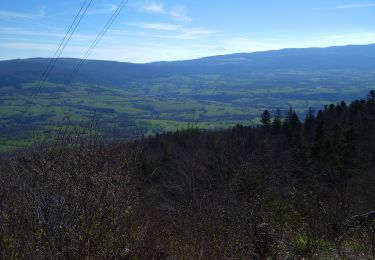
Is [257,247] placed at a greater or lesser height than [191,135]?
greater

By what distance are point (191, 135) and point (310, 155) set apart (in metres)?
15.0

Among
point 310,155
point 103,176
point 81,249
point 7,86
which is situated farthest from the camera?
point 7,86

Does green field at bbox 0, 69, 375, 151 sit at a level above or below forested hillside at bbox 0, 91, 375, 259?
below

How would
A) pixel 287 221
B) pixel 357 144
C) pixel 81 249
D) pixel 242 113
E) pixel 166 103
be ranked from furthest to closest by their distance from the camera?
pixel 166 103 < pixel 242 113 < pixel 357 144 < pixel 287 221 < pixel 81 249

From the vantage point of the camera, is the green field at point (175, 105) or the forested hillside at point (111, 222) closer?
the forested hillside at point (111, 222)

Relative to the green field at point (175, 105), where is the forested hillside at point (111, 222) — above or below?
above

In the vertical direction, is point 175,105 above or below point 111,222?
below

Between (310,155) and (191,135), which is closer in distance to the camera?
(310,155)

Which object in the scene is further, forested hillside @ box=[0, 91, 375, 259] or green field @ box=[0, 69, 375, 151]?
green field @ box=[0, 69, 375, 151]

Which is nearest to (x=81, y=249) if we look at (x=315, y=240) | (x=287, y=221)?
(x=315, y=240)

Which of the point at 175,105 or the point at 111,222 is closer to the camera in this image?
the point at 111,222

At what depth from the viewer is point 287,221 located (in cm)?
734

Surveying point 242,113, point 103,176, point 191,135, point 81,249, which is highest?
point 103,176

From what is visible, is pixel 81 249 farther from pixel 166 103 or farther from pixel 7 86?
pixel 7 86
